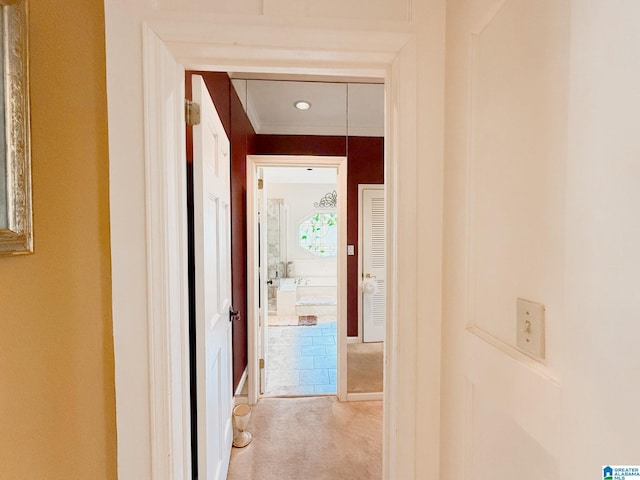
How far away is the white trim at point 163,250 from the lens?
90cm

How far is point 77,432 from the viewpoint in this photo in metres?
0.81

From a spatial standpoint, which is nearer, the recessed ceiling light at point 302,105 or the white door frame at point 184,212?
the white door frame at point 184,212

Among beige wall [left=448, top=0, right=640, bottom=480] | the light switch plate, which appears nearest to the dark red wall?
beige wall [left=448, top=0, right=640, bottom=480]

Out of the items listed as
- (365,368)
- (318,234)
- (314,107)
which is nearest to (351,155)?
(314,107)

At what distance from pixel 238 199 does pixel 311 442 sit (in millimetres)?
1880

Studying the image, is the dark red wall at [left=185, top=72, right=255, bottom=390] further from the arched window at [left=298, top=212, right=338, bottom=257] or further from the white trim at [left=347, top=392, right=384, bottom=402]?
the arched window at [left=298, top=212, right=338, bottom=257]

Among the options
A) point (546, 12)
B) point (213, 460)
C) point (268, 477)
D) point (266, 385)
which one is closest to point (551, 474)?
point (546, 12)

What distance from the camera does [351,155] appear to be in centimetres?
311

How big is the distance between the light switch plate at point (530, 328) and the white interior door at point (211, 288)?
3.49ft

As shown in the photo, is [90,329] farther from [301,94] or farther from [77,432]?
[301,94]

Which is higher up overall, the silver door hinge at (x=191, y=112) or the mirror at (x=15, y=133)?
the silver door hinge at (x=191, y=112)
